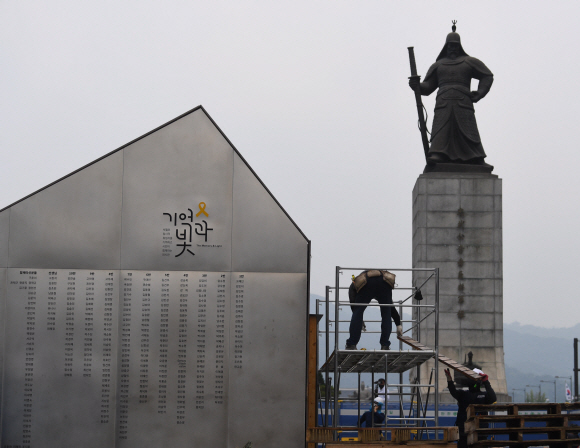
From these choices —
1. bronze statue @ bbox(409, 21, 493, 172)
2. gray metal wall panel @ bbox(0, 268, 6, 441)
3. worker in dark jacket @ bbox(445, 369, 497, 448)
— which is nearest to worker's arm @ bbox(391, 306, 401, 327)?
worker in dark jacket @ bbox(445, 369, 497, 448)

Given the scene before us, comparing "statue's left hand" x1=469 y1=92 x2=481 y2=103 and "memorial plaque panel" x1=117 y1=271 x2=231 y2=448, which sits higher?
"statue's left hand" x1=469 y1=92 x2=481 y2=103

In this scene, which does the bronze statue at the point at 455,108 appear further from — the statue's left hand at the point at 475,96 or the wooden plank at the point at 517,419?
the wooden plank at the point at 517,419

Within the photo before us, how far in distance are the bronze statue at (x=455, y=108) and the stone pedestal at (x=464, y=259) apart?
65cm

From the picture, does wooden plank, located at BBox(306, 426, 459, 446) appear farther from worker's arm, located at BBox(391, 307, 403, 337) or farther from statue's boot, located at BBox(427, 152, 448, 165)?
statue's boot, located at BBox(427, 152, 448, 165)

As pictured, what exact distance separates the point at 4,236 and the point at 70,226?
120 cm

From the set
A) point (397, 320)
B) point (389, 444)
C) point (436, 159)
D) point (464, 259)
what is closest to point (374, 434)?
point (389, 444)

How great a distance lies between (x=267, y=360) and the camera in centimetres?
1538

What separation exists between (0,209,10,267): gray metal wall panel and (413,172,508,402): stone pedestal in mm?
15673

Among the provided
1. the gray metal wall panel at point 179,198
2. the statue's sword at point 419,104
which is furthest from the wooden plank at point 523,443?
the statue's sword at point 419,104

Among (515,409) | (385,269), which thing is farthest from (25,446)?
(515,409)

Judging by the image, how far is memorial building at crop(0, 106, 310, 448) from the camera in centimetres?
1515

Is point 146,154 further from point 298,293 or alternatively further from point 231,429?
point 231,429

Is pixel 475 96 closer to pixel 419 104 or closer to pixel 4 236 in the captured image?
pixel 419 104

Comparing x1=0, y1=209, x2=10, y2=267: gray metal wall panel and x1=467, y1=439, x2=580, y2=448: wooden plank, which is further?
x1=0, y1=209, x2=10, y2=267: gray metal wall panel
